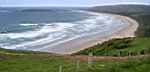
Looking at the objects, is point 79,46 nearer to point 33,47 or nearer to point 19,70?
point 33,47

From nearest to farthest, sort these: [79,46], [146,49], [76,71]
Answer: [76,71], [146,49], [79,46]

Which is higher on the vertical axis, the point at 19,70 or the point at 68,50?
the point at 19,70

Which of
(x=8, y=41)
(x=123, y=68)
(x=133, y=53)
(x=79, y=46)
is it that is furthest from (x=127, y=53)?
(x=8, y=41)

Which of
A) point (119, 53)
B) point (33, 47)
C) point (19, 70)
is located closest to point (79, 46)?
point (33, 47)

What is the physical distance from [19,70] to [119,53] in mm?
18003

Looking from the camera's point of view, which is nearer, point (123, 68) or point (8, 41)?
point (123, 68)

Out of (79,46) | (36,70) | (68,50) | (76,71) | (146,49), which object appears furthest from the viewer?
(79,46)

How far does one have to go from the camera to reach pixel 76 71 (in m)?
24.3

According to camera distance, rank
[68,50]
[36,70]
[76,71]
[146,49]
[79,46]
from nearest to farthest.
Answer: [76,71]
[36,70]
[146,49]
[68,50]
[79,46]

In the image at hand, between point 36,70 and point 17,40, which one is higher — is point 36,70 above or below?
above

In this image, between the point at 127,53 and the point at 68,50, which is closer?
the point at 127,53

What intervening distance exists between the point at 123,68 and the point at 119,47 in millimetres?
24618

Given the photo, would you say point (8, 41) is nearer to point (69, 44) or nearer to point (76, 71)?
point (69, 44)

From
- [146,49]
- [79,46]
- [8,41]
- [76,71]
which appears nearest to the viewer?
[76,71]
